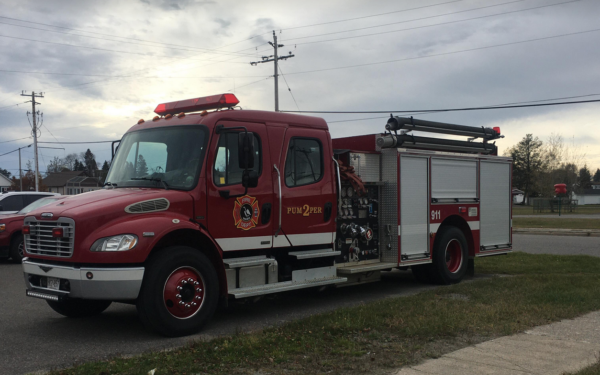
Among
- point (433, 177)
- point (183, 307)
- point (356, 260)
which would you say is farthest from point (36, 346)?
point (433, 177)

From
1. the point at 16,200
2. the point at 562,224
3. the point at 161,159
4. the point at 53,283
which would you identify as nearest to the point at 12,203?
the point at 16,200

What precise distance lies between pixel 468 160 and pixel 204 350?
7.15 m

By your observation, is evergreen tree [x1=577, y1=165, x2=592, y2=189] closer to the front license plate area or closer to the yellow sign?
the yellow sign

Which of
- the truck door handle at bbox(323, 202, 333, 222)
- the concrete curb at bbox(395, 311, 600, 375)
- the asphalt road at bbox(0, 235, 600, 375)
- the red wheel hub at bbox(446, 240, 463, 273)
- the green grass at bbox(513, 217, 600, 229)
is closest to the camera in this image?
the concrete curb at bbox(395, 311, 600, 375)

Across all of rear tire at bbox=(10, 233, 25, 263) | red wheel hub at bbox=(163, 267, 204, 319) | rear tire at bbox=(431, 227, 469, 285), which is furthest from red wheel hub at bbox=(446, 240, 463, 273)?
rear tire at bbox=(10, 233, 25, 263)

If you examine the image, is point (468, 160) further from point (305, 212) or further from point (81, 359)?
point (81, 359)

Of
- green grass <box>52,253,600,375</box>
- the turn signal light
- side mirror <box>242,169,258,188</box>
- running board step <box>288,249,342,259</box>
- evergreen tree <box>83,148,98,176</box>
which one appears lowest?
green grass <box>52,253,600,375</box>

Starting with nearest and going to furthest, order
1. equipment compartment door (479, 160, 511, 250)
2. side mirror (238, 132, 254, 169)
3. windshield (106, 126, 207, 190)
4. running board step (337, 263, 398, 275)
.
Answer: side mirror (238, 132, 254, 169) < windshield (106, 126, 207, 190) < running board step (337, 263, 398, 275) < equipment compartment door (479, 160, 511, 250)

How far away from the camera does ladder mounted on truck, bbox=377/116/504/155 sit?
9.68 m

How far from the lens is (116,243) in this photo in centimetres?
609

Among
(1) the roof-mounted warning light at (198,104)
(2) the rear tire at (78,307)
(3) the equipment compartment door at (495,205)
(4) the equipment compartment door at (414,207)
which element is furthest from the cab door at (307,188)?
(3) the equipment compartment door at (495,205)

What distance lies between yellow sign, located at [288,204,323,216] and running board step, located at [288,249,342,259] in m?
0.56

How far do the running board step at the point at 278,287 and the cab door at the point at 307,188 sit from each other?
549 millimetres

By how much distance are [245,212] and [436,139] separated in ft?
15.4
